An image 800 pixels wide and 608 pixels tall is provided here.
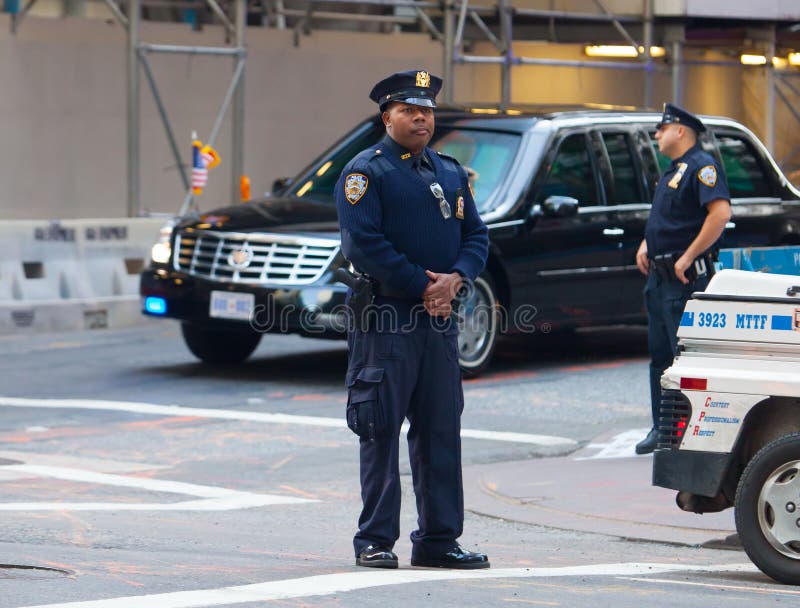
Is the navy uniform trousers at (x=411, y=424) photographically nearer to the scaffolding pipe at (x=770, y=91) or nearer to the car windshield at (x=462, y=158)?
the car windshield at (x=462, y=158)

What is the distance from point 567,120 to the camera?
13281 millimetres

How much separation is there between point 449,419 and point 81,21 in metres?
12.7

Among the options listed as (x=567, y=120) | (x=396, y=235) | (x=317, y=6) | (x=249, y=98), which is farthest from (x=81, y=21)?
(x=396, y=235)

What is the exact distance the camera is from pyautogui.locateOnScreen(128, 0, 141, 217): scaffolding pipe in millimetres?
17438

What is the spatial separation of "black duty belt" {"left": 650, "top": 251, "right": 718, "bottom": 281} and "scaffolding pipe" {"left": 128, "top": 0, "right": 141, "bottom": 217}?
8945 mm

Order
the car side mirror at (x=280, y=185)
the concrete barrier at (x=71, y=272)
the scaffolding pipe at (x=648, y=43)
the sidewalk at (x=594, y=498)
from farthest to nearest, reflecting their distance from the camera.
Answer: the scaffolding pipe at (x=648, y=43) → the concrete barrier at (x=71, y=272) → the car side mirror at (x=280, y=185) → the sidewalk at (x=594, y=498)

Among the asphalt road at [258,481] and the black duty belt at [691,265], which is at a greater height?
the black duty belt at [691,265]

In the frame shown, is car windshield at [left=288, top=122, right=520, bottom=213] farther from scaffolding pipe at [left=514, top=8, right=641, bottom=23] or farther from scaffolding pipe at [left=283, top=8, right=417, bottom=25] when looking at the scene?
scaffolding pipe at [left=514, top=8, right=641, bottom=23]

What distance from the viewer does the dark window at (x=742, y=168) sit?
13.8 metres

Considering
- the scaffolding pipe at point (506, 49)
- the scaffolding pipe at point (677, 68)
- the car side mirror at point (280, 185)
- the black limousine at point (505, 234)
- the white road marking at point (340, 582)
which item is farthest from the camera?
the scaffolding pipe at point (677, 68)

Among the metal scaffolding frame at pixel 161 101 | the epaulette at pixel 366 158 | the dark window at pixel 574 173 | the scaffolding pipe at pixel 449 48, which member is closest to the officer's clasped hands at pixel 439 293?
the epaulette at pixel 366 158

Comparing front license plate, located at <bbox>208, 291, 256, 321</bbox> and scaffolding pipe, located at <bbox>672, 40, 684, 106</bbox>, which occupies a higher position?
scaffolding pipe, located at <bbox>672, 40, 684, 106</bbox>

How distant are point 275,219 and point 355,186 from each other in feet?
19.3

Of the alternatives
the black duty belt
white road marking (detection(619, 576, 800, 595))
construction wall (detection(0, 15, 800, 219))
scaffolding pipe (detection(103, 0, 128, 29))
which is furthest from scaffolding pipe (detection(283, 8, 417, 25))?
white road marking (detection(619, 576, 800, 595))
